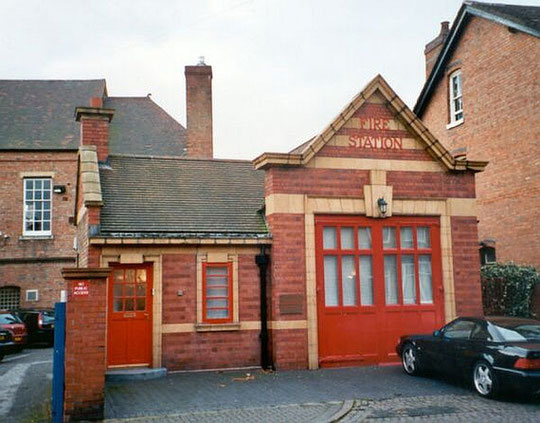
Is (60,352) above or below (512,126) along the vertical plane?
below

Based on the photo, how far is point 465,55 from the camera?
79.3ft

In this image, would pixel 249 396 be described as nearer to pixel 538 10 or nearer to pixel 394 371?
pixel 394 371

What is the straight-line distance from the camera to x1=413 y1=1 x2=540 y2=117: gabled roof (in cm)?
2039

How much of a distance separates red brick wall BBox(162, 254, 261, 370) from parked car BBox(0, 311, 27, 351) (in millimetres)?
8923

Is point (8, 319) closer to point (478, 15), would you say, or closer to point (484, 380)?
point (484, 380)

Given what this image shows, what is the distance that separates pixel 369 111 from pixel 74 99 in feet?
71.4

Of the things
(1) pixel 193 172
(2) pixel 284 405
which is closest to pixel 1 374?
(1) pixel 193 172

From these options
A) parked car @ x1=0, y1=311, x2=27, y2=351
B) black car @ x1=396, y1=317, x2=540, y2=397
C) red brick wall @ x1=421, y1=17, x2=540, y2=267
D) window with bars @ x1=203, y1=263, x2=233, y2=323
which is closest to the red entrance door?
window with bars @ x1=203, y1=263, x2=233, y2=323

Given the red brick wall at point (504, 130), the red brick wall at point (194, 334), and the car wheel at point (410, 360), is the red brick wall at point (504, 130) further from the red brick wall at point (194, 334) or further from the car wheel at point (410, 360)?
the red brick wall at point (194, 334)

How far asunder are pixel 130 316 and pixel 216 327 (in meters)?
1.84

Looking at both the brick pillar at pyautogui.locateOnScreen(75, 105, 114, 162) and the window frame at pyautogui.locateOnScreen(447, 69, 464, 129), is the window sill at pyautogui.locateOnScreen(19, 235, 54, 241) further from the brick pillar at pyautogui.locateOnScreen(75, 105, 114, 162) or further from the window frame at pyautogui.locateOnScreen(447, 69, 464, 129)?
the window frame at pyautogui.locateOnScreen(447, 69, 464, 129)

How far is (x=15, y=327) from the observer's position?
2064 centimetres

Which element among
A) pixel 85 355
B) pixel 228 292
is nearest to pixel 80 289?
pixel 85 355

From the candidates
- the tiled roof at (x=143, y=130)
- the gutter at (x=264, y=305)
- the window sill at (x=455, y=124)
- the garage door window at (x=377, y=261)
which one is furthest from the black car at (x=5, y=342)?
the window sill at (x=455, y=124)
